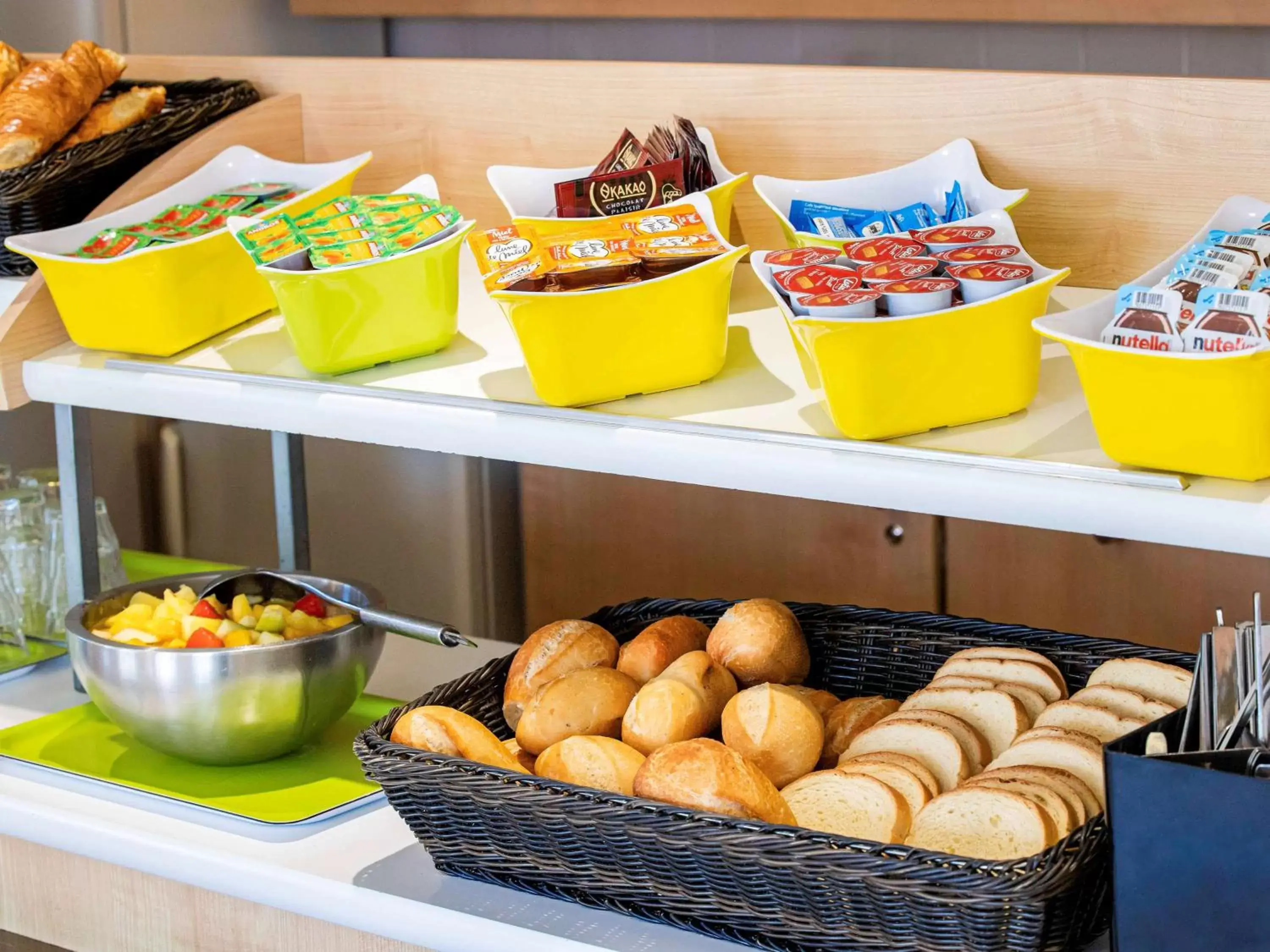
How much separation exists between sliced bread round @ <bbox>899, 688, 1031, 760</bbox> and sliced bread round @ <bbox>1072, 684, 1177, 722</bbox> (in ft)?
0.16

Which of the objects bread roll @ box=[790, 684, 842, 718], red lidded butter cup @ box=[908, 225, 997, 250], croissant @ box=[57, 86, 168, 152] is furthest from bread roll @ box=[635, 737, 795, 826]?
croissant @ box=[57, 86, 168, 152]

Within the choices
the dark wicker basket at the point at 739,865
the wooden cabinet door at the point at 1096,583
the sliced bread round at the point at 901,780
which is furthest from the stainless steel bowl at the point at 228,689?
the wooden cabinet door at the point at 1096,583

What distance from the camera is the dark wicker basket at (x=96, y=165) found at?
160 centimetres

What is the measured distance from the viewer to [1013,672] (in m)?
1.30

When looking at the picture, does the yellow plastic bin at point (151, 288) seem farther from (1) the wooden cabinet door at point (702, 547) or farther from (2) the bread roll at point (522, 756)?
(1) the wooden cabinet door at point (702, 547)

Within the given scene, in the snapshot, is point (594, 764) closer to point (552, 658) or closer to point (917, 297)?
point (552, 658)

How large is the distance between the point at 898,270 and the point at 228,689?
719 mm

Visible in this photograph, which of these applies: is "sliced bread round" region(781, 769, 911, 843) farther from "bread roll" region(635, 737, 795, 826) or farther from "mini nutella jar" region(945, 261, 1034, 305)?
"mini nutella jar" region(945, 261, 1034, 305)

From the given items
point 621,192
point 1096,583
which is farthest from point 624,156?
point 1096,583

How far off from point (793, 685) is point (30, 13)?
6.13 feet

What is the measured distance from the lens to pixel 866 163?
1603 millimetres

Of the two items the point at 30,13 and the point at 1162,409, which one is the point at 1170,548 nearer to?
the point at 1162,409

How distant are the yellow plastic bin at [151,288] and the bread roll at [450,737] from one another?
0.49 metres

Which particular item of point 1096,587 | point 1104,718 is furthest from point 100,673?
point 1096,587
